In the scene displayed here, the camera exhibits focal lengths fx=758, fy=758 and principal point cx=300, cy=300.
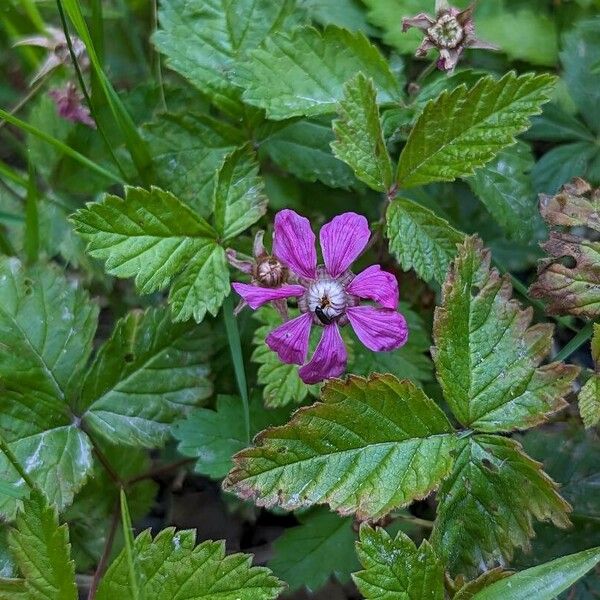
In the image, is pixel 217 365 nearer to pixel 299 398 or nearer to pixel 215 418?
pixel 215 418

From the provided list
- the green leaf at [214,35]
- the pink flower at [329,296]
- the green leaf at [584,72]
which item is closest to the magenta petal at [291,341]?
the pink flower at [329,296]

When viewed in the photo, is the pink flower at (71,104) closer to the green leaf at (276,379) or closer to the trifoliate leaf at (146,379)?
the trifoliate leaf at (146,379)

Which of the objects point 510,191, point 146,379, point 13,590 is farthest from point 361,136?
point 13,590

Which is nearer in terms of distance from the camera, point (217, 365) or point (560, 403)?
point (560, 403)

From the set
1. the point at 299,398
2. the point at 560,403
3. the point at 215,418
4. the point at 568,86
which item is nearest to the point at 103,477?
the point at 215,418

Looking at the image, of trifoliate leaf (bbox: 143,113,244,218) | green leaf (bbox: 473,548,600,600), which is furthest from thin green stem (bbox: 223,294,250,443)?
green leaf (bbox: 473,548,600,600)

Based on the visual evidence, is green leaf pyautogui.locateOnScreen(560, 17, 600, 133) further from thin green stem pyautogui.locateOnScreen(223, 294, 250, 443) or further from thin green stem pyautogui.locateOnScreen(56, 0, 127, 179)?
thin green stem pyautogui.locateOnScreen(56, 0, 127, 179)

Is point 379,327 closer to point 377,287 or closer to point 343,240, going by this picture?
point 377,287

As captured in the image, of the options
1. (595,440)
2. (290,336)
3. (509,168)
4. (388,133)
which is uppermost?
(388,133)
